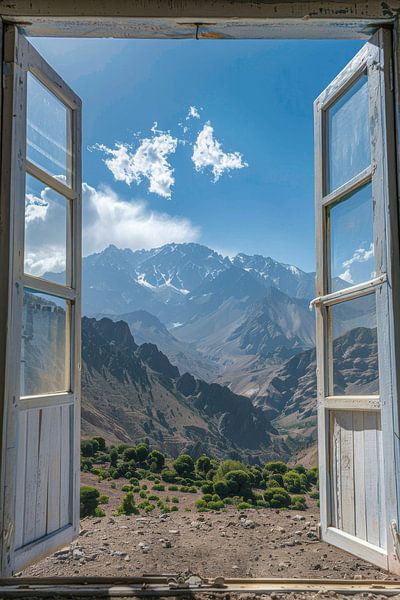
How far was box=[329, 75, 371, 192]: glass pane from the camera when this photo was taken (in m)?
2.37

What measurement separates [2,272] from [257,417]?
60.7 meters

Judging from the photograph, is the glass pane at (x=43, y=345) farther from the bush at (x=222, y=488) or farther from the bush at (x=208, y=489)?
the bush at (x=208, y=489)

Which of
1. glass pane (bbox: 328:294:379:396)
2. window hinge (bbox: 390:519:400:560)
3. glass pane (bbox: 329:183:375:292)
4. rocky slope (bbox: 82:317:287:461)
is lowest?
rocky slope (bbox: 82:317:287:461)

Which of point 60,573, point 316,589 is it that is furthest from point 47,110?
point 60,573

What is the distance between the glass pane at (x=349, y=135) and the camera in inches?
93.2

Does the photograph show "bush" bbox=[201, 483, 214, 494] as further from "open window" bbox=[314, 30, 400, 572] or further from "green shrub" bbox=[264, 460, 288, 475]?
"open window" bbox=[314, 30, 400, 572]

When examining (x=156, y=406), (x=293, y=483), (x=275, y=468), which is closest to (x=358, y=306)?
(x=293, y=483)

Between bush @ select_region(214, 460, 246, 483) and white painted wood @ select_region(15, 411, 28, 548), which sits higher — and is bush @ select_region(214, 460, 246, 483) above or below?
below

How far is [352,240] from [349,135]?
552mm

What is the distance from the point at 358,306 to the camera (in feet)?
7.79

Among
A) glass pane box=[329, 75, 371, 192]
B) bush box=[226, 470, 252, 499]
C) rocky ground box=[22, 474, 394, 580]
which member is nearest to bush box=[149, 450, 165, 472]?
bush box=[226, 470, 252, 499]

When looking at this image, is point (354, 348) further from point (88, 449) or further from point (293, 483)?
point (88, 449)

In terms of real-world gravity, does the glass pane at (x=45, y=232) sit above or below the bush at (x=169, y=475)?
above

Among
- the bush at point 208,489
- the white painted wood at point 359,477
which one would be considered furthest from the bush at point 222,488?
the white painted wood at point 359,477
